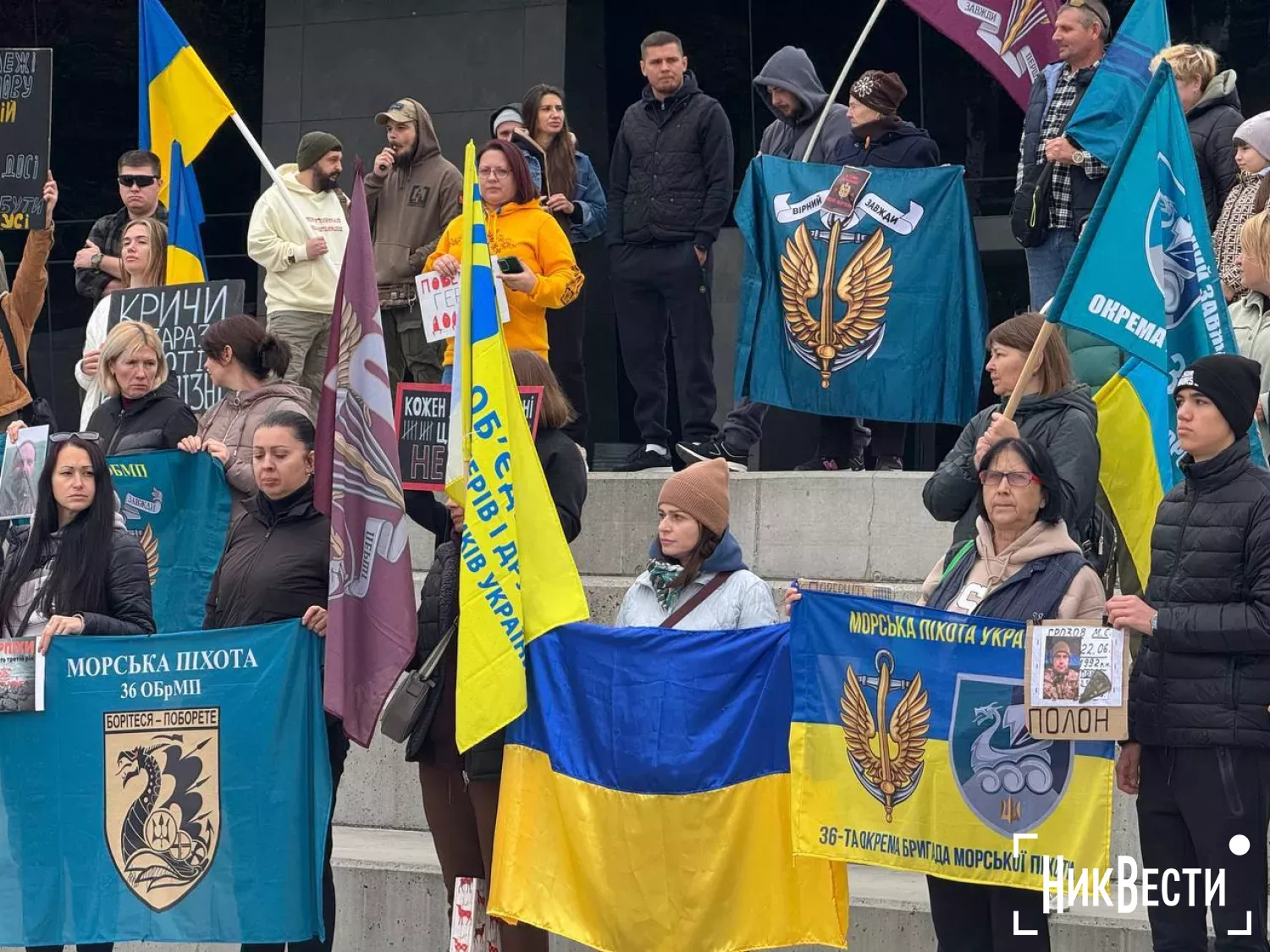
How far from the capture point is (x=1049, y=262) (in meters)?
9.10

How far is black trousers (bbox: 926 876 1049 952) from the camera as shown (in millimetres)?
6016

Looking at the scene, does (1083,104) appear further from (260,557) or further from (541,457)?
(260,557)

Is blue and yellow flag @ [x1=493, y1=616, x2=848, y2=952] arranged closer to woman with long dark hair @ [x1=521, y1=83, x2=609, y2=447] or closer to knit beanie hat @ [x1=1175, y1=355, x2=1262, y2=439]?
knit beanie hat @ [x1=1175, y1=355, x2=1262, y2=439]

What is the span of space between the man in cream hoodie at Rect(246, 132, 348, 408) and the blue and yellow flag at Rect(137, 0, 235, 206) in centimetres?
45

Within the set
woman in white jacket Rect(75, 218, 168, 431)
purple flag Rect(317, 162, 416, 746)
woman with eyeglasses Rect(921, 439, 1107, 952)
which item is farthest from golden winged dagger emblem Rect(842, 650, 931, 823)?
woman in white jacket Rect(75, 218, 168, 431)

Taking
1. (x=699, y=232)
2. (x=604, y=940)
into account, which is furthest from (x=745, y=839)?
(x=699, y=232)

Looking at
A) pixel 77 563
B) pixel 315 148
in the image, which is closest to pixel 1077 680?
pixel 77 563

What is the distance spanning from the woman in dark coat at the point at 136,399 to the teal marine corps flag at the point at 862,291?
2.88 m

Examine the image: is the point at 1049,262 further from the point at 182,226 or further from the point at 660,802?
the point at 182,226

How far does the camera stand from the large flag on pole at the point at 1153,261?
6.52m

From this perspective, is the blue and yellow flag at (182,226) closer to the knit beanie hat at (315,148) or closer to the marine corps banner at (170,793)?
the knit beanie hat at (315,148)

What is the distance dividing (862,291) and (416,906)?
3.77 metres

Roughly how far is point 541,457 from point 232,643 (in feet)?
4.03

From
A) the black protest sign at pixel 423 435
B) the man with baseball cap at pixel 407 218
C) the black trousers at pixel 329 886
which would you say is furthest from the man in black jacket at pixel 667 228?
the black trousers at pixel 329 886
